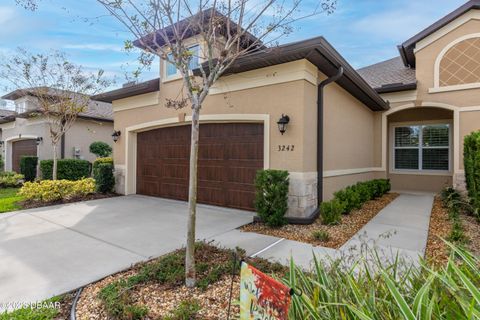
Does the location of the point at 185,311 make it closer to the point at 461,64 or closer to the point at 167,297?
the point at 167,297

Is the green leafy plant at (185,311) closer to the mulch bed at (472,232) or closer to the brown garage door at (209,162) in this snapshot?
the mulch bed at (472,232)

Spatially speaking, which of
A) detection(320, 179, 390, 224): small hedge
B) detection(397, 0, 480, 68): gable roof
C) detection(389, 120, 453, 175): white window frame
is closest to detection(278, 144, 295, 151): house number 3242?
detection(320, 179, 390, 224): small hedge

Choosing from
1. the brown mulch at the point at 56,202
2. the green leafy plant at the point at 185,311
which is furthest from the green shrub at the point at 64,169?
the green leafy plant at the point at 185,311

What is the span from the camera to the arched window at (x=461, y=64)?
9320 millimetres

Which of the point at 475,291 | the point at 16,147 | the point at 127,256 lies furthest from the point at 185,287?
the point at 16,147

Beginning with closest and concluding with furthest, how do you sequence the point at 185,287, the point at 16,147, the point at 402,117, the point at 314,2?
the point at 185,287
the point at 314,2
the point at 402,117
the point at 16,147

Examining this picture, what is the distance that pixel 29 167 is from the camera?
14.4 metres

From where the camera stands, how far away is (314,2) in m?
4.26

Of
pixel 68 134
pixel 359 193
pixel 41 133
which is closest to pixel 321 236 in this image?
pixel 359 193

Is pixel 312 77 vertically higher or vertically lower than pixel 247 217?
higher

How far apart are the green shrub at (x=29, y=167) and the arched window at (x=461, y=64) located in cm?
1882

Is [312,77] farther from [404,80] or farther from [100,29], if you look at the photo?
[404,80]

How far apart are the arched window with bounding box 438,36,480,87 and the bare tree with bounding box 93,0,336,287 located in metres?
8.38

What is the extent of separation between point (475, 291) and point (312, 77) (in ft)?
18.7
